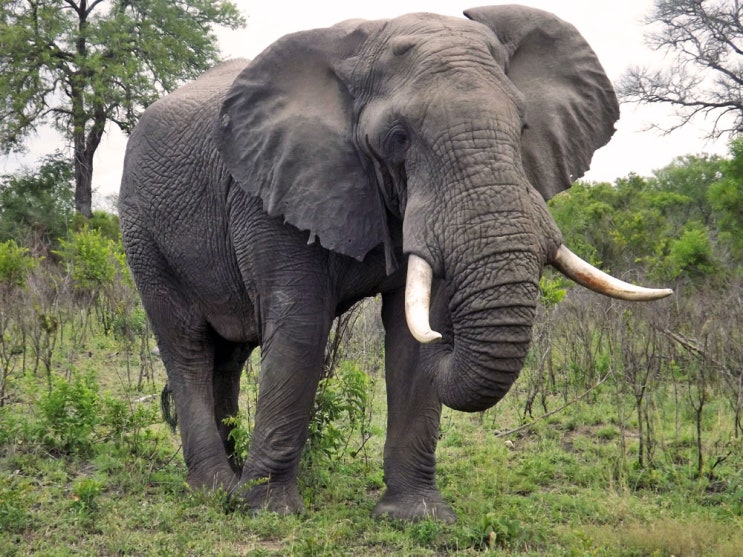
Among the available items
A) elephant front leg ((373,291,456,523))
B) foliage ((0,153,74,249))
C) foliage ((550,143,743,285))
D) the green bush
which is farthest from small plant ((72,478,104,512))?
foliage ((0,153,74,249))

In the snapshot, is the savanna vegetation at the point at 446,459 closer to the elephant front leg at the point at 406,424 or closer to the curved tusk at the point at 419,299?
the elephant front leg at the point at 406,424

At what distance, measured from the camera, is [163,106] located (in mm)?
5988

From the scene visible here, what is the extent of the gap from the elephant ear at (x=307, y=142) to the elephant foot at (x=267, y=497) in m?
1.41

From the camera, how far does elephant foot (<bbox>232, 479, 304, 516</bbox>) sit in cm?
491

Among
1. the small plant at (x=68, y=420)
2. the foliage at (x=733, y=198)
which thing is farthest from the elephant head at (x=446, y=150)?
the foliage at (x=733, y=198)

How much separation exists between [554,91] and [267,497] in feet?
8.51

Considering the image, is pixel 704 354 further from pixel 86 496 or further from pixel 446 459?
pixel 86 496

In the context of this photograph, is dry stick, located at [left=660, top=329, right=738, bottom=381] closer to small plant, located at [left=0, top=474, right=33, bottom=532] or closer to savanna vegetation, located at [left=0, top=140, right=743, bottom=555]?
savanna vegetation, located at [left=0, top=140, right=743, bottom=555]

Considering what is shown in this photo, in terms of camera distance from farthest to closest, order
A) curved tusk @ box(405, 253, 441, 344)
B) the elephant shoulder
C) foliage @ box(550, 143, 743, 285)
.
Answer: foliage @ box(550, 143, 743, 285)
the elephant shoulder
curved tusk @ box(405, 253, 441, 344)

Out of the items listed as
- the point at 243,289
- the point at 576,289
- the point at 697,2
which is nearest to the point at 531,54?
the point at 243,289

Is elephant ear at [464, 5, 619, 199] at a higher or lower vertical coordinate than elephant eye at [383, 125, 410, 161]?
higher

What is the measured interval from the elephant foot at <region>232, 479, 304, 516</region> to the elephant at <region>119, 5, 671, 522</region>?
10 millimetres

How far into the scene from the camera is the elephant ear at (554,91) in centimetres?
449

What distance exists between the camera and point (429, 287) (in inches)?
147
